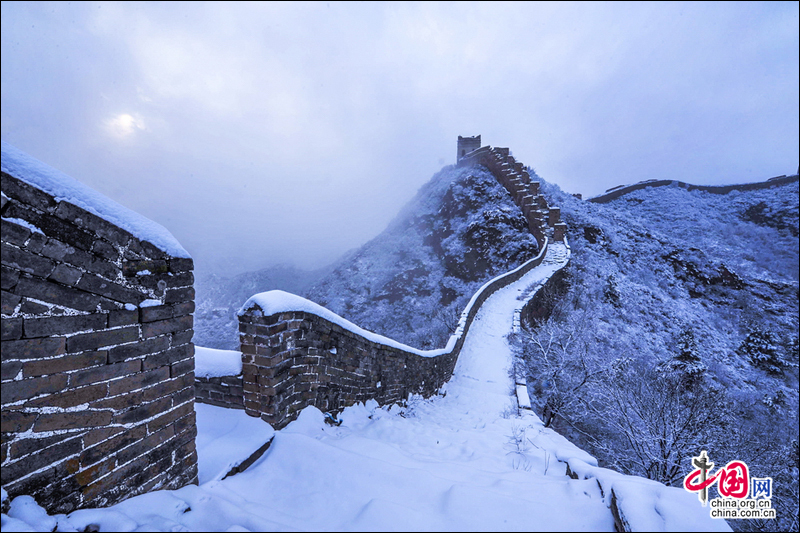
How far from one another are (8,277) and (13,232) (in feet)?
0.68

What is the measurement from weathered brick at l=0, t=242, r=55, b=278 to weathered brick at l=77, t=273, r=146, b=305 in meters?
0.14

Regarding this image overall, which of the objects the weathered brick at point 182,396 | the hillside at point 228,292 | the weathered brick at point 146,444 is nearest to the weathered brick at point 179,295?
the weathered brick at point 182,396

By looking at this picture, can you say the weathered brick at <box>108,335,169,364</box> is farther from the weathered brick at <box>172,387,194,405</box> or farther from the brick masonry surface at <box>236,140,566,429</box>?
the brick masonry surface at <box>236,140,566,429</box>

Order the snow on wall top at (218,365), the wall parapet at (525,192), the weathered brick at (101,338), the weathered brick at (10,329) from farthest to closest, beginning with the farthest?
the wall parapet at (525,192) → the snow on wall top at (218,365) → the weathered brick at (101,338) → the weathered brick at (10,329)

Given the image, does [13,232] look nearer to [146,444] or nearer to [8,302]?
[8,302]

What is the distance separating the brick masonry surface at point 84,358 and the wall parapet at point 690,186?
148 ft

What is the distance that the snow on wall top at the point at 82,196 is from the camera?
1400mm

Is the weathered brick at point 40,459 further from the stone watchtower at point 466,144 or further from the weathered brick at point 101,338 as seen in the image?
the stone watchtower at point 466,144

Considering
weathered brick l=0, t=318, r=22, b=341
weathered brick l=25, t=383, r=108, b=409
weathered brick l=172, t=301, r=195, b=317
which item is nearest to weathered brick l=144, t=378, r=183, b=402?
weathered brick l=25, t=383, r=108, b=409

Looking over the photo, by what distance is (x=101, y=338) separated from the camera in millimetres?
1648

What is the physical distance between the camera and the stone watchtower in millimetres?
40281

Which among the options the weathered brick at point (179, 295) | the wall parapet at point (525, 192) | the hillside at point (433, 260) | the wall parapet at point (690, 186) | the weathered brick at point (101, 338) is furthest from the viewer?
the wall parapet at point (690, 186)

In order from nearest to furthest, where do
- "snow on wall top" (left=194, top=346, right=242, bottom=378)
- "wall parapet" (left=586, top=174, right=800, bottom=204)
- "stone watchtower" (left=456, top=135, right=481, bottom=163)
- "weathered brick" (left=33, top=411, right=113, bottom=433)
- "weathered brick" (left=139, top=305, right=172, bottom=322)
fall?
1. "weathered brick" (left=33, top=411, right=113, bottom=433)
2. "weathered brick" (left=139, top=305, right=172, bottom=322)
3. "snow on wall top" (left=194, top=346, right=242, bottom=378)
4. "wall parapet" (left=586, top=174, right=800, bottom=204)
5. "stone watchtower" (left=456, top=135, right=481, bottom=163)

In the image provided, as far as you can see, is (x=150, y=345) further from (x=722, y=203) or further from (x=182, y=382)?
(x=722, y=203)
